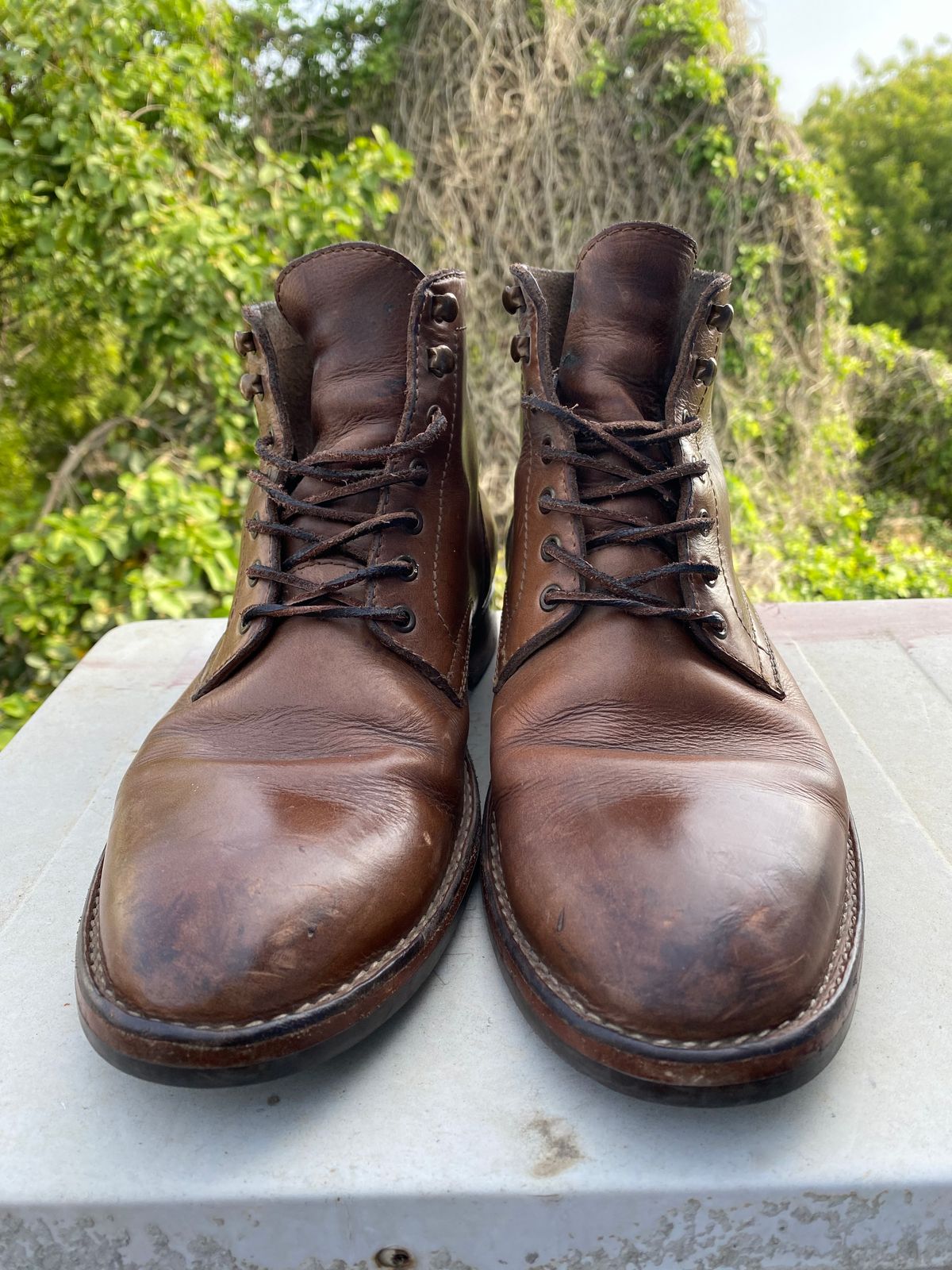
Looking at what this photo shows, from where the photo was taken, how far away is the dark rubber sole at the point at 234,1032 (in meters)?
0.73

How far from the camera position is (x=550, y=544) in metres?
1.18

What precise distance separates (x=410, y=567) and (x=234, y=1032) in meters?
0.62

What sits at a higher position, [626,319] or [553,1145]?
[626,319]

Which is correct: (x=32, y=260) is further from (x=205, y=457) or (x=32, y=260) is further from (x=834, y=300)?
(x=834, y=300)

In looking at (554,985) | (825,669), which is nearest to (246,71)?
(825,669)

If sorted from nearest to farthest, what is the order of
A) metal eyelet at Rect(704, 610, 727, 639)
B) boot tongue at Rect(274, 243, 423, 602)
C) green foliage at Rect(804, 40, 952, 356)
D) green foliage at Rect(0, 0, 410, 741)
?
metal eyelet at Rect(704, 610, 727, 639), boot tongue at Rect(274, 243, 423, 602), green foliage at Rect(0, 0, 410, 741), green foliage at Rect(804, 40, 952, 356)

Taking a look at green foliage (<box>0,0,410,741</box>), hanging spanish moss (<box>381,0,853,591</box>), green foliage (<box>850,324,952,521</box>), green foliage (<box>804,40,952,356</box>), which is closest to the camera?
green foliage (<box>0,0,410,741</box>)

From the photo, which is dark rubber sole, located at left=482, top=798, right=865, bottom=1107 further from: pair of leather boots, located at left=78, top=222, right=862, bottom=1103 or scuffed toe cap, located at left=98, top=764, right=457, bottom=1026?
scuffed toe cap, located at left=98, top=764, right=457, bottom=1026

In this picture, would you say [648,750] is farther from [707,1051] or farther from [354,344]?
[354,344]

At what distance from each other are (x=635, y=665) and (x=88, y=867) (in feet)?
2.54

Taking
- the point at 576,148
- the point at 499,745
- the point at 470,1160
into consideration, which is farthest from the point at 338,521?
the point at 576,148

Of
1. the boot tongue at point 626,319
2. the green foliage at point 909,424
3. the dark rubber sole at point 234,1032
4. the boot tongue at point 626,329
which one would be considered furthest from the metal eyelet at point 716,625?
the green foliage at point 909,424

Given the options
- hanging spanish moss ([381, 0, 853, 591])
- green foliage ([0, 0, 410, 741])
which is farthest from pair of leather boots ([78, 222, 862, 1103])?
hanging spanish moss ([381, 0, 853, 591])

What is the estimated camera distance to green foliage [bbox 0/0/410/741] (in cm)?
251
